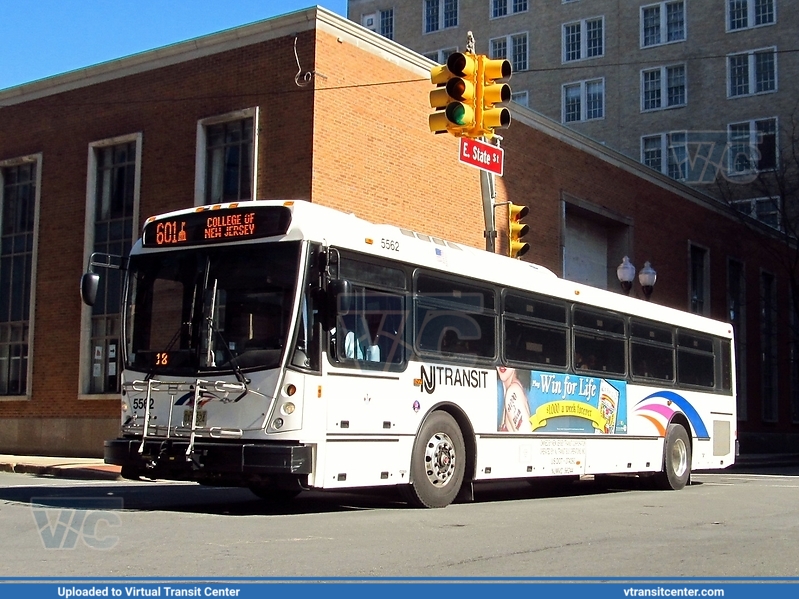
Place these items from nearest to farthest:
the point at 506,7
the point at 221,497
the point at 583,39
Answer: the point at 221,497, the point at 583,39, the point at 506,7

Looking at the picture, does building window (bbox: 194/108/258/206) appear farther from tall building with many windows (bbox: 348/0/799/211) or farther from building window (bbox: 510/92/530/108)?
building window (bbox: 510/92/530/108)

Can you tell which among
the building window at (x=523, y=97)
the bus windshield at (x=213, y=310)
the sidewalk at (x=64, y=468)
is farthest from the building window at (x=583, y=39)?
the bus windshield at (x=213, y=310)

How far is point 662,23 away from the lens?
5612cm

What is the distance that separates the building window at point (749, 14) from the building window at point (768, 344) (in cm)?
1567

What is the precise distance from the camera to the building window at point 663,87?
55.3 meters

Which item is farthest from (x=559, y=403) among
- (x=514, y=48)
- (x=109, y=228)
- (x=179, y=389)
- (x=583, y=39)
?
(x=514, y=48)

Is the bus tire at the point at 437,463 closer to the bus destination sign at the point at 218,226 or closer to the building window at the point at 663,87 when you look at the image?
the bus destination sign at the point at 218,226

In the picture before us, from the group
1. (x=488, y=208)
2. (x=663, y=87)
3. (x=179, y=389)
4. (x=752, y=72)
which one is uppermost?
(x=752, y=72)

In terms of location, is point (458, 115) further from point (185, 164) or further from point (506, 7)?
point (506, 7)

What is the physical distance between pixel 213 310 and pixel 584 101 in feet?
161

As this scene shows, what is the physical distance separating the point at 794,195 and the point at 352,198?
2570cm

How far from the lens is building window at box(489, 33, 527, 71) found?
59.1 metres

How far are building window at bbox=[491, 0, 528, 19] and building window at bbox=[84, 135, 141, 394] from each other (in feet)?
128
